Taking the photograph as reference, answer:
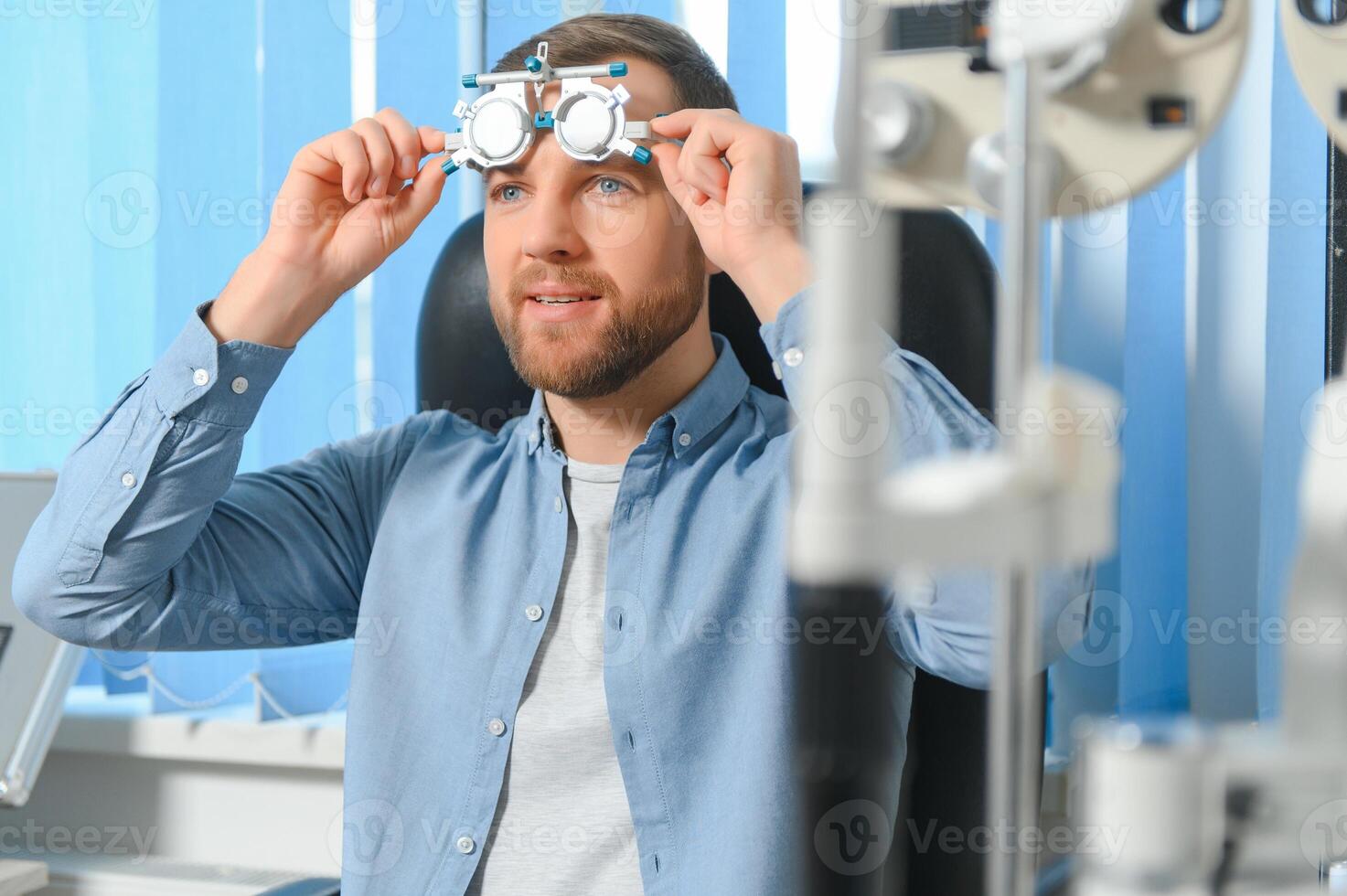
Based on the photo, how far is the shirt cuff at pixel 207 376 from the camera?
114 cm

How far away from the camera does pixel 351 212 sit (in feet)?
4.10

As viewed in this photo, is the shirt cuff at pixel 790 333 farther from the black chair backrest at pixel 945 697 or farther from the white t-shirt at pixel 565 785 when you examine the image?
the white t-shirt at pixel 565 785

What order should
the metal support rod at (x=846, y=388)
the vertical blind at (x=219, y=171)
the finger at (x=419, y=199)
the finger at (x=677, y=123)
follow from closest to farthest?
the metal support rod at (x=846, y=388) → the finger at (x=677, y=123) → the finger at (x=419, y=199) → the vertical blind at (x=219, y=171)

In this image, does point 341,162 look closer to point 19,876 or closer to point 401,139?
point 401,139

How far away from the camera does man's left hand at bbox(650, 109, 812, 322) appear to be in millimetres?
1021

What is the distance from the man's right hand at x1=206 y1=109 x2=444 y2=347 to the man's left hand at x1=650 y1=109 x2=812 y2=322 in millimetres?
281

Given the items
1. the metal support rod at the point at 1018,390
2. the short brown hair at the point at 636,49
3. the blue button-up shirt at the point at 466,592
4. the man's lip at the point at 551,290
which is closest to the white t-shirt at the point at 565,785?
the blue button-up shirt at the point at 466,592

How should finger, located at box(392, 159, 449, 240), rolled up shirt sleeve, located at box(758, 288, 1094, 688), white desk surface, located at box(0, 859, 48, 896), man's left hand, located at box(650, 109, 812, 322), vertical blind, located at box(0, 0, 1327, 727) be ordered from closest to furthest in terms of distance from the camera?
rolled up shirt sleeve, located at box(758, 288, 1094, 688) → man's left hand, located at box(650, 109, 812, 322) → finger, located at box(392, 159, 449, 240) → white desk surface, located at box(0, 859, 48, 896) → vertical blind, located at box(0, 0, 1327, 727)

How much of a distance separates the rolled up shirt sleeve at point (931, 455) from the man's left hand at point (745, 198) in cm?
4

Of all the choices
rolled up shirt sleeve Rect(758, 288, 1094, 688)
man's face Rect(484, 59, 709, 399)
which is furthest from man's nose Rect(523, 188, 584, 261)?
rolled up shirt sleeve Rect(758, 288, 1094, 688)

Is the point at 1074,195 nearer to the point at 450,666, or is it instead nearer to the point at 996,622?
the point at 996,622

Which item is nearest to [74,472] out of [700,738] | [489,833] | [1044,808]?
[489,833]

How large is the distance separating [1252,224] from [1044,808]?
1.62 feet

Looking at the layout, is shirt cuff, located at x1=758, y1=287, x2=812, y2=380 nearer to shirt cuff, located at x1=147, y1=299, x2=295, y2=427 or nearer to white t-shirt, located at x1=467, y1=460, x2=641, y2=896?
white t-shirt, located at x1=467, y1=460, x2=641, y2=896
